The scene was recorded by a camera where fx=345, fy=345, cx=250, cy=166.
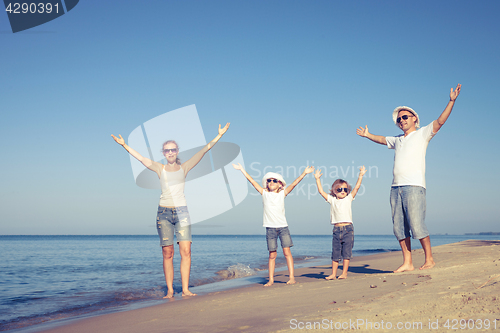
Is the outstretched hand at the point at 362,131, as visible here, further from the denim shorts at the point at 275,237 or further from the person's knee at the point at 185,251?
the person's knee at the point at 185,251

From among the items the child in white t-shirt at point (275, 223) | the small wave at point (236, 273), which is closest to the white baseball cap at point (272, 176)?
the child in white t-shirt at point (275, 223)

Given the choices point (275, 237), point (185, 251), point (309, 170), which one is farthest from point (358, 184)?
point (185, 251)

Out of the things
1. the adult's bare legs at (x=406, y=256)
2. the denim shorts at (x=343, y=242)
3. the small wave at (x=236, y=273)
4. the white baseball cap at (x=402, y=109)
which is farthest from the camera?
the small wave at (x=236, y=273)

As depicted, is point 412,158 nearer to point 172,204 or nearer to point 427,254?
point 427,254

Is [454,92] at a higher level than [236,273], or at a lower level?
higher

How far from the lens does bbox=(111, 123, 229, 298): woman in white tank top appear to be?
4926 millimetres

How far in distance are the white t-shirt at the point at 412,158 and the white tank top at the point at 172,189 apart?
3.10 m

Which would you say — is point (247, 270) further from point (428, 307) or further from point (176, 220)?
point (428, 307)

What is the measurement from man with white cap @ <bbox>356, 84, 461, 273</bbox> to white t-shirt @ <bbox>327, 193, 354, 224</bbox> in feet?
3.05

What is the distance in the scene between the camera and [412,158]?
487cm

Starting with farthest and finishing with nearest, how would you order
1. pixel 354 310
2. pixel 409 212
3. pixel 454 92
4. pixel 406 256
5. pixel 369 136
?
pixel 369 136
pixel 406 256
pixel 409 212
pixel 454 92
pixel 354 310

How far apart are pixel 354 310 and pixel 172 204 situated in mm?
3034

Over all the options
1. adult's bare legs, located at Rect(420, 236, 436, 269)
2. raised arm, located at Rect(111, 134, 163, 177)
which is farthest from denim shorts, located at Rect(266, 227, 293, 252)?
raised arm, located at Rect(111, 134, 163, 177)

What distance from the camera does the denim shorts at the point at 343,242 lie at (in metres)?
5.71
